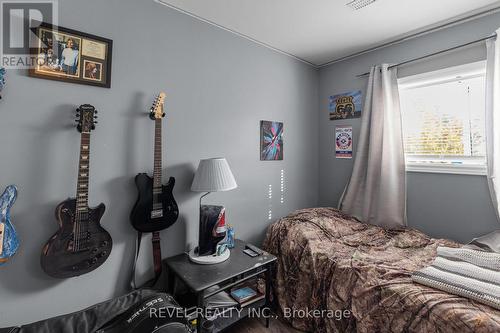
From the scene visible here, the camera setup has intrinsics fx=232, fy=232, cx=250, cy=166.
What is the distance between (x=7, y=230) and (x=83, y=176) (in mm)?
401

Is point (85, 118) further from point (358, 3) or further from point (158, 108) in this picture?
point (358, 3)

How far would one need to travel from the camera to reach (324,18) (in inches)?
76.0

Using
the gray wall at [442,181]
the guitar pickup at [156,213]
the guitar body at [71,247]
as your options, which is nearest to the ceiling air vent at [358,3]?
the gray wall at [442,181]

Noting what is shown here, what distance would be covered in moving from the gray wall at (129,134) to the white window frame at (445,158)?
1.32 metres

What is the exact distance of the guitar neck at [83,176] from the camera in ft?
4.38

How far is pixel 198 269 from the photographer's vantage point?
5.21ft

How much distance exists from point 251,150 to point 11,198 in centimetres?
170

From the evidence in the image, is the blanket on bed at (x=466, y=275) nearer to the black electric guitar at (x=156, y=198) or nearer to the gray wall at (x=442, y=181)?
the gray wall at (x=442, y=181)

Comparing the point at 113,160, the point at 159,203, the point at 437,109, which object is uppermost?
the point at 437,109

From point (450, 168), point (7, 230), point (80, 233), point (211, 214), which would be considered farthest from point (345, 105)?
point (7, 230)

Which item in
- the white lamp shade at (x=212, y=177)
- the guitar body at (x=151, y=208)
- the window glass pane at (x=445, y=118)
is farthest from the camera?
the window glass pane at (x=445, y=118)

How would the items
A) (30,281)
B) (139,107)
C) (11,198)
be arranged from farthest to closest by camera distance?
(139,107) → (30,281) → (11,198)

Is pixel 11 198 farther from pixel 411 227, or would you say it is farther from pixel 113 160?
pixel 411 227

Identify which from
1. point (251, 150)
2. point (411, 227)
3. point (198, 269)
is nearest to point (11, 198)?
point (198, 269)
